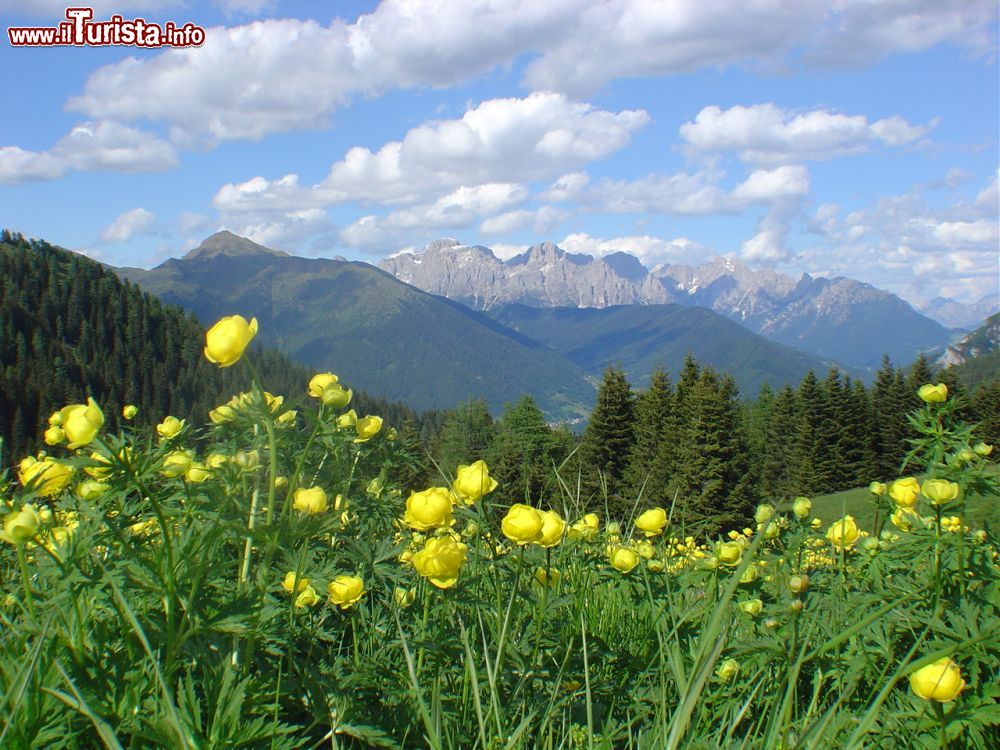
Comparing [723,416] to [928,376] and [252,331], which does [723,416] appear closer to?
[928,376]

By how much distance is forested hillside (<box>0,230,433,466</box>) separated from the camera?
78438mm

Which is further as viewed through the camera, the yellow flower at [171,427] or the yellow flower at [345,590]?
the yellow flower at [171,427]

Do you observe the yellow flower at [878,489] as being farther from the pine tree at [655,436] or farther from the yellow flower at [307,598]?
the pine tree at [655,436]

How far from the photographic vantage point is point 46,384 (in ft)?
256

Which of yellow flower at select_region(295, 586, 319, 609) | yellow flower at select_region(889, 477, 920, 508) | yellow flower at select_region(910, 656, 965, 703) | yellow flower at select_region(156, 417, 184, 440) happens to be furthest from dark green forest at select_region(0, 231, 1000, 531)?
yellow flower at select_region(910, 656, 965, 703)

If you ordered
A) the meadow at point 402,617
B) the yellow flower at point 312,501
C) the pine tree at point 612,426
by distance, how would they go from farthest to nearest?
the pine tree at point 612,426 → the yellow flower at point 312,501 → the meadow at point 402,617

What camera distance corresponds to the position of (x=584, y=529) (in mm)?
2359

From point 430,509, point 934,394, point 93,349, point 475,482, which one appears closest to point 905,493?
point 934,394

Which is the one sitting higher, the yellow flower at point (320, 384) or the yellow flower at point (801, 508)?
the yellow flower at point (320, 384)

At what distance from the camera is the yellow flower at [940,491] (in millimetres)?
1826

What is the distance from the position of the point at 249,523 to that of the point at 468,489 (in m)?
0.54

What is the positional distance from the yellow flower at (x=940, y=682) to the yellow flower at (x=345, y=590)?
3.95ft

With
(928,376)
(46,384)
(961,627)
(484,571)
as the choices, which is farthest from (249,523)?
(46,384)

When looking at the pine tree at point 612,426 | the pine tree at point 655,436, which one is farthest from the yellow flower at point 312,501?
the pine tree at point 612,426
